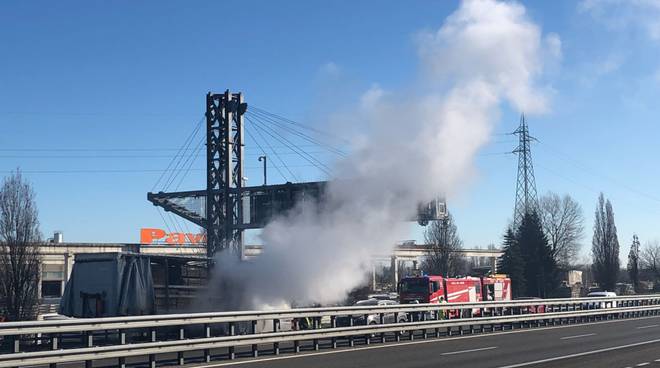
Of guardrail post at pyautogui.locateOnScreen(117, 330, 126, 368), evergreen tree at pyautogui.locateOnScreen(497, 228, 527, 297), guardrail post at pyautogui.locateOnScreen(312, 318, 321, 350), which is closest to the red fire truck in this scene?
guardrail post at pyautogui.locateOnScreen(312, 318, 321, 350)

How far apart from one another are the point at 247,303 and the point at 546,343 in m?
11.0

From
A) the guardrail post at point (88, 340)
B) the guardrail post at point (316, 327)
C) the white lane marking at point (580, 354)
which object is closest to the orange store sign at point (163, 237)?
the guardrail post at point (316, 327)

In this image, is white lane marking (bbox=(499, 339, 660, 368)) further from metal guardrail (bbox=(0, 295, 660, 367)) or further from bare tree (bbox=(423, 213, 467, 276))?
bare tree (bbox=(423, 213, 467, 276))

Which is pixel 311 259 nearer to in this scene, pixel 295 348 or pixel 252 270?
pixel 252 270

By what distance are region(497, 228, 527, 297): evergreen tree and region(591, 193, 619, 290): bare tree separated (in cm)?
1037

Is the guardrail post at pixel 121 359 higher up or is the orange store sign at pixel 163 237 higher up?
the orange store sign at pixel 163 237

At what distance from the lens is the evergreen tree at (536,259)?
257 ft

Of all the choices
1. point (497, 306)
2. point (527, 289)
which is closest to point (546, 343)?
point (497, 306)

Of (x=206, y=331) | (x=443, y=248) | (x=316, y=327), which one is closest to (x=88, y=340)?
(x=206, y=331)

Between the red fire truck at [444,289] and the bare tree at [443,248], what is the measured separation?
95.1 feet

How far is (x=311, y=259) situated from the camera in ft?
91.6

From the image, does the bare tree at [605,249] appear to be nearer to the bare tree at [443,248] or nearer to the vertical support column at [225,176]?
the bare tree at [443,248]

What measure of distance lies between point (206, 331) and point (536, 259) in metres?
65.4

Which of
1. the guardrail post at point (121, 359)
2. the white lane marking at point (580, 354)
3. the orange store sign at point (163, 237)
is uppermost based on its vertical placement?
the orange store sign at point (163, 237)
